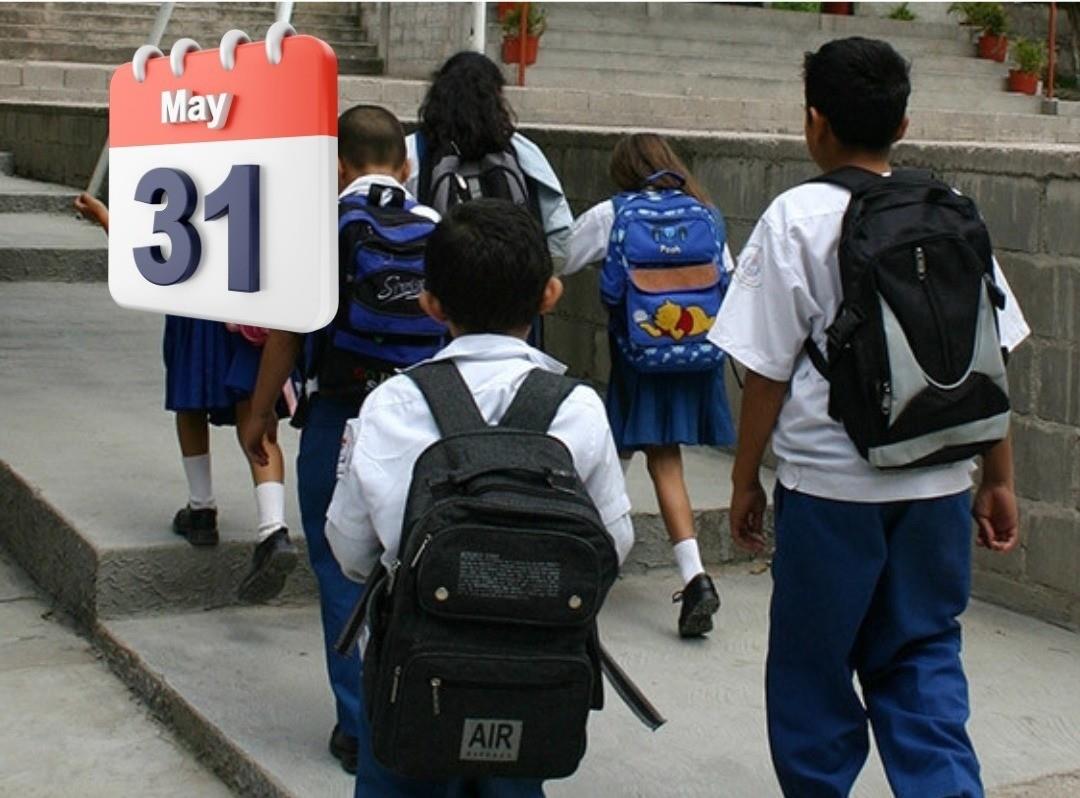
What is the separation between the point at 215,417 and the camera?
5.23m

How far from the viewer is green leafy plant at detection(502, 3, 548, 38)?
57.7 feet

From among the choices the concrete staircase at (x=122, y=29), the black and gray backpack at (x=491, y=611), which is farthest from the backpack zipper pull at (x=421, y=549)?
the concrete staircase at (x=122, y=29)

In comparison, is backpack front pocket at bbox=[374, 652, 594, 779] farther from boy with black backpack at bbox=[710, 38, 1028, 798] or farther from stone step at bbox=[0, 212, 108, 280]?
stone step at bbox=[0, 212, 108, 280]

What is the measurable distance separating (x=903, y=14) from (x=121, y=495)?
18047 millimetres

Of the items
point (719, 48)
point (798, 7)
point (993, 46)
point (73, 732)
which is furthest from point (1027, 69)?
point (73, 732)

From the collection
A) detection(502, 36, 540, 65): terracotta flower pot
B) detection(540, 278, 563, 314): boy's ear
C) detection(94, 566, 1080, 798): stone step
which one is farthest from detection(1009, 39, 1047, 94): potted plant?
detection(540, 278, 563, 314): boy's ear

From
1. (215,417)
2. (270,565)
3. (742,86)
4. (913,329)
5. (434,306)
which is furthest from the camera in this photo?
(742,86)

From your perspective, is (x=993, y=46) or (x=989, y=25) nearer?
(x=989, y=25)

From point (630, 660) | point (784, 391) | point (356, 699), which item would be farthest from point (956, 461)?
point (630, 660)

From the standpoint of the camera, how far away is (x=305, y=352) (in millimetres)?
3873

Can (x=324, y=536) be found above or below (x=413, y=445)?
below

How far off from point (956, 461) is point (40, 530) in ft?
10.9

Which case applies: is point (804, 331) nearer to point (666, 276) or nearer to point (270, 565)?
point (666, 276)

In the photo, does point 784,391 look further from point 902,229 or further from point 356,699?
point 356,699
